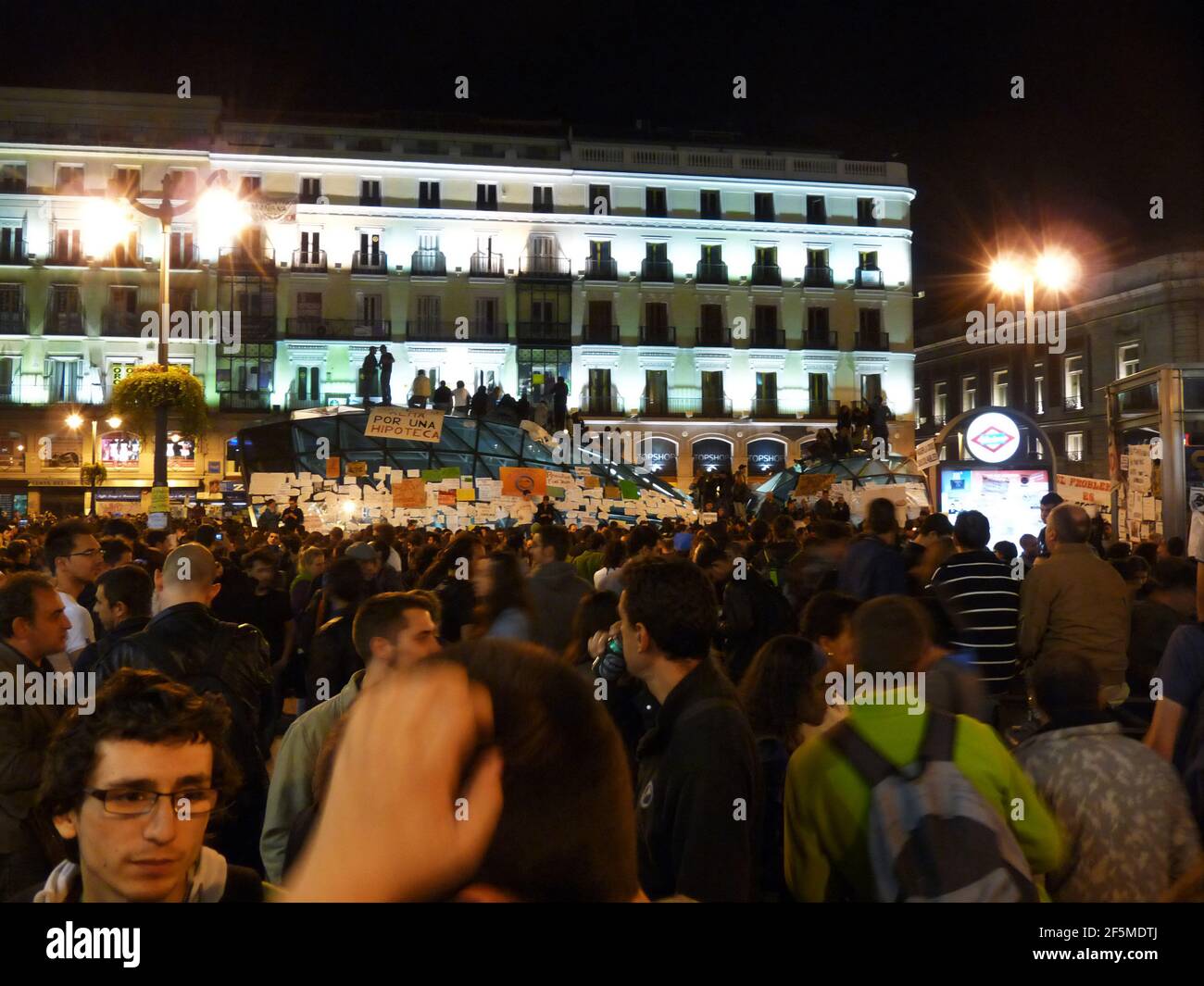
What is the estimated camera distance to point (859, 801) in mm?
2699

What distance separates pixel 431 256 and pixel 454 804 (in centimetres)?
4767

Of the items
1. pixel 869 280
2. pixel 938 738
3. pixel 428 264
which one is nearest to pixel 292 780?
pixel 938 738

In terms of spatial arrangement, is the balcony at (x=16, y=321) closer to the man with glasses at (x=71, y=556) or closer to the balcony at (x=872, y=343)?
the balcony at (x=872, y=343)

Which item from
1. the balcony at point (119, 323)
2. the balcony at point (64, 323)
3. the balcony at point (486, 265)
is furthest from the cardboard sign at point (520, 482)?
the balcony at point (64, 323)

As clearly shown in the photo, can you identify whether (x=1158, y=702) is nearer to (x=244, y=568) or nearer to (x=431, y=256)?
(x=244, y=568)

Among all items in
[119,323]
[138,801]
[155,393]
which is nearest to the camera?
[138,801]

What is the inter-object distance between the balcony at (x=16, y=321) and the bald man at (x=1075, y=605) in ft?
152

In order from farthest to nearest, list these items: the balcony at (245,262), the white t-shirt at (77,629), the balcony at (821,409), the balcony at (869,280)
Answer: the balcony at (869,280) < the balcony at (821,409) < the balcony at (245,262) < the white t-shirt at (77,629)

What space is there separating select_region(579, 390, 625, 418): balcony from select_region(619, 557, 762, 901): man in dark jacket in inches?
1730

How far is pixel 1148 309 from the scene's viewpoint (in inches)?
1639

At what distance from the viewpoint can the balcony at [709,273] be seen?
49.5 metres

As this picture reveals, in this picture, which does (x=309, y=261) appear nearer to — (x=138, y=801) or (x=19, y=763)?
(x=19, y=763)

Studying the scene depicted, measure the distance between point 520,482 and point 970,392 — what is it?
4013cm
